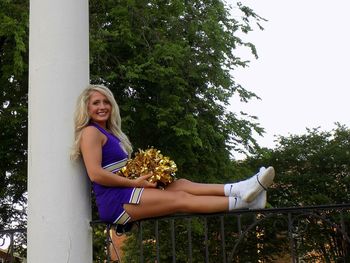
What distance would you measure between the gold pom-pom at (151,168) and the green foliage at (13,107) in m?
7.30

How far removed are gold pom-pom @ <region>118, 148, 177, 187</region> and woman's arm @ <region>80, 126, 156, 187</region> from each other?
0.06 meters

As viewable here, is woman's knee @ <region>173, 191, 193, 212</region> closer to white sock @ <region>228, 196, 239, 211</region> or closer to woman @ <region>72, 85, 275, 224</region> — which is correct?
woman @ <region>72, 85, 275, 224</region>

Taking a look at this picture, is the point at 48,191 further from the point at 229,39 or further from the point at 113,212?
the point at 229,39

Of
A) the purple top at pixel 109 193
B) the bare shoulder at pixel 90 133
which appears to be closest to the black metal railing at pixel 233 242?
the purple top at pixel 109 193

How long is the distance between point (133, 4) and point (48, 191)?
876 cm

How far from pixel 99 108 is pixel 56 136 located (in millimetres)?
312

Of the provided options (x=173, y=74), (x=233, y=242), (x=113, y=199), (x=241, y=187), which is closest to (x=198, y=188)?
(x=241, y=187)

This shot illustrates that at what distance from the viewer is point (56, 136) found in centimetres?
340

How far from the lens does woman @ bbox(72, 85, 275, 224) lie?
3324 mm

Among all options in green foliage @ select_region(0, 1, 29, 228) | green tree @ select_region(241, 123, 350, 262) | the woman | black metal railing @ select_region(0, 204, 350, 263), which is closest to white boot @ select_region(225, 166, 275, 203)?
the woman

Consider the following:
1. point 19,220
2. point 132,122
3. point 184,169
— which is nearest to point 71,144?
point 132,122

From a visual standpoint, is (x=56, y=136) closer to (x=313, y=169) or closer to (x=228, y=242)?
(x=228, y=242)

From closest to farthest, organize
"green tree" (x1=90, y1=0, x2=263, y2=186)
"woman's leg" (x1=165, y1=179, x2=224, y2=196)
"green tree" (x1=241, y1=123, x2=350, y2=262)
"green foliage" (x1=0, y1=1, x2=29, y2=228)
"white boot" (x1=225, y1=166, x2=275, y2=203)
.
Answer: "white boot" (x1=225, y1=166, x2=275, y2=203) → "woman's leg" (x1=165, y1=179, x2=224, y2=196) → "green foliage" (x1=0, y1=1, x2=29, y2=228) → "green tree" (x1=90, y1=0, x2=263, y2=186) → "green tree" (x1=241, y1=123, x2=350, y2=262)

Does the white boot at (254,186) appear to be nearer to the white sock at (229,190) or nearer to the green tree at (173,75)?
the white sock at (229,190)
